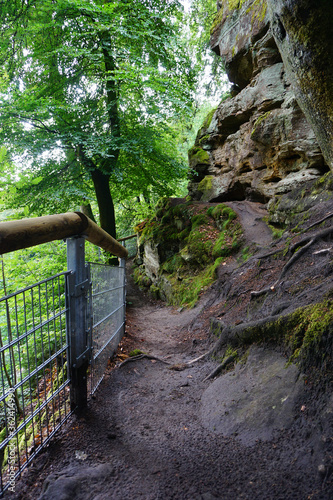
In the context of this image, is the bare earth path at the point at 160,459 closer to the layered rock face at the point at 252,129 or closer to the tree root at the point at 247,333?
the tree root at the point at 247,333

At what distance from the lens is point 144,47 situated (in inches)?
407

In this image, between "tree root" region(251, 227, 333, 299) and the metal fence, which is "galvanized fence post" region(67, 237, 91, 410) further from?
"tree root" region(251, 227, 333, 299)

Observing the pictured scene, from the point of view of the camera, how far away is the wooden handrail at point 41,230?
1.60 meters

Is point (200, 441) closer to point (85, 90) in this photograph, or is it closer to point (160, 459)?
point (160, 459)

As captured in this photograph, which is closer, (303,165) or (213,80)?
(303,165)

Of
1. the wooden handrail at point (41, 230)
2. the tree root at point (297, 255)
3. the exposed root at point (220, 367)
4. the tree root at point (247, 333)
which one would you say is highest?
the wooden handrail at point (41, 230)

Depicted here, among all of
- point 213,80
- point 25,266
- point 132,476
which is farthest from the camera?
point 213,80

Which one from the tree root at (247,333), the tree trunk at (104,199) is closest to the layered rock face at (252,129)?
the tree trunk at (104,199)

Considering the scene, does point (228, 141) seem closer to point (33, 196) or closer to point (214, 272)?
point (214, 272)

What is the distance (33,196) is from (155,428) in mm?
9026

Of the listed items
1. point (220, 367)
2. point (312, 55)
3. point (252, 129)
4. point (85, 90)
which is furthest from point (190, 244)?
point (312, 55)

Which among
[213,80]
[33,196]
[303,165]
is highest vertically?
[213,80]

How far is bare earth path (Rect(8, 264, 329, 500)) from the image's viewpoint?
170 cm

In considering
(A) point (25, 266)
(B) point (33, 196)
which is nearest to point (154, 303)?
(B) point (33, 196)
